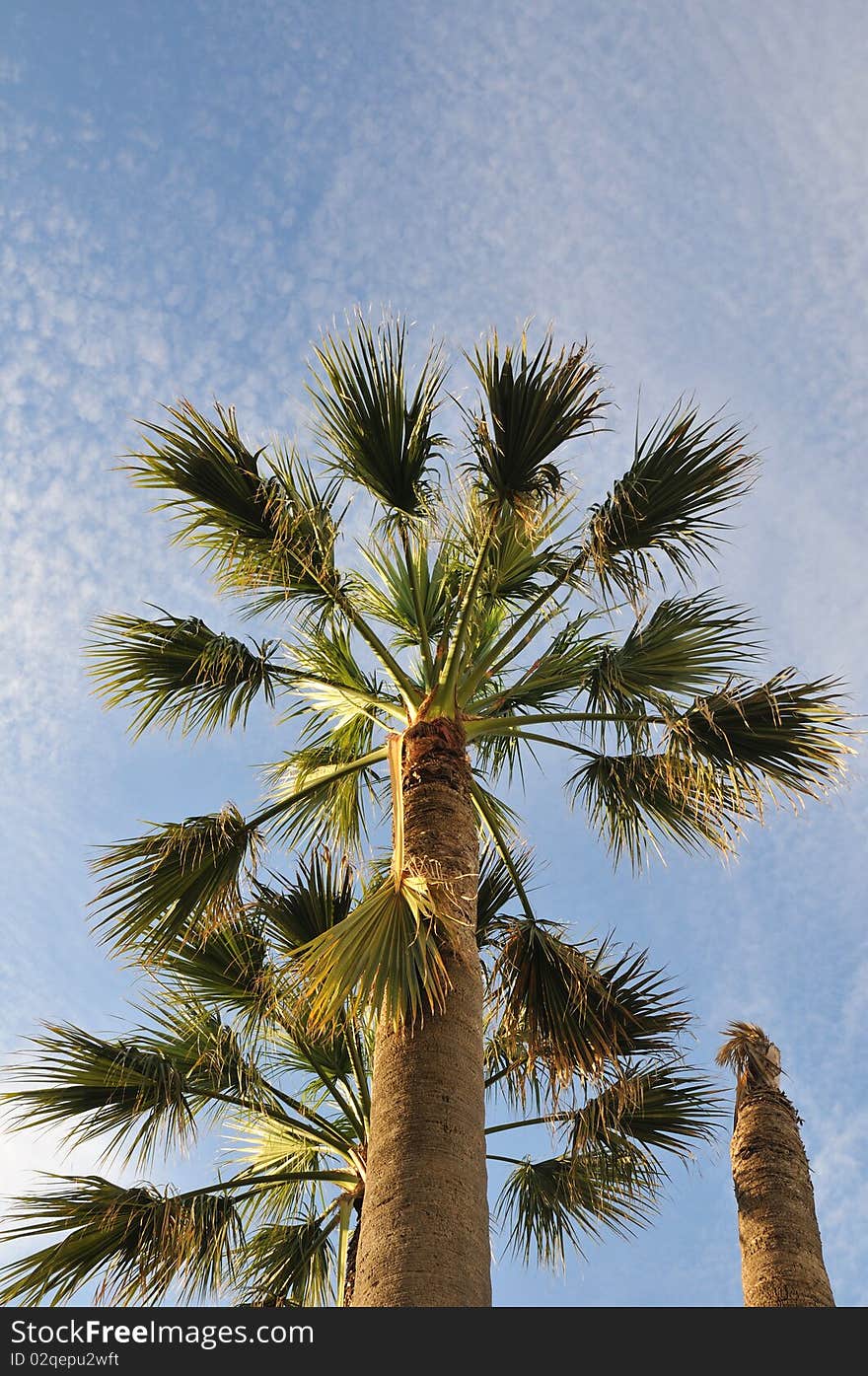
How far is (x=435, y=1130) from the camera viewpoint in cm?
517

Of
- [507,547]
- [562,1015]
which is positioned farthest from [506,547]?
[562,1015]

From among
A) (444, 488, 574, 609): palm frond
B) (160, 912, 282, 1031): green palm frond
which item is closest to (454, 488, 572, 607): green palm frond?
(444, 488, 574, 609): palm frond

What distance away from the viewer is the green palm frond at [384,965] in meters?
5.55

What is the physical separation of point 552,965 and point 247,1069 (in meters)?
2.28

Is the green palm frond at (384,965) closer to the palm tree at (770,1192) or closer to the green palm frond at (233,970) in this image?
the green palm frond at (233,970)

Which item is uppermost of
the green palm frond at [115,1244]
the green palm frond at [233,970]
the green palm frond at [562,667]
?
the green palm frond at [562,667]

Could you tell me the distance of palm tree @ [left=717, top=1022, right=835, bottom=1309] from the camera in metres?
6.80

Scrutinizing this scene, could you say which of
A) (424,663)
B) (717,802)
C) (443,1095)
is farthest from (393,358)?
(443,1095)

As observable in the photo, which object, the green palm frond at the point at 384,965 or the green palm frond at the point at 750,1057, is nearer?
the green palm frond at the point at 384,965

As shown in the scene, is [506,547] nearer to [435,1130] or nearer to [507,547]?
[507,547]

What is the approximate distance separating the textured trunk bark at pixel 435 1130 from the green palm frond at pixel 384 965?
126 mm

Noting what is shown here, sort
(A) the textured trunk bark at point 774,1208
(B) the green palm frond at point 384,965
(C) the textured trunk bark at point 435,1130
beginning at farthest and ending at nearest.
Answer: (A) the textured trunk bark at point 774,1208
(B) the green palm frond at point 384,965
(C) the textured trunk bark at point 435,1130

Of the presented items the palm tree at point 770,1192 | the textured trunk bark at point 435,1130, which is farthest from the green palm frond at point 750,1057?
the textured trunk bark at point 435,1130

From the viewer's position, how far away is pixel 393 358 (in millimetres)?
6902
